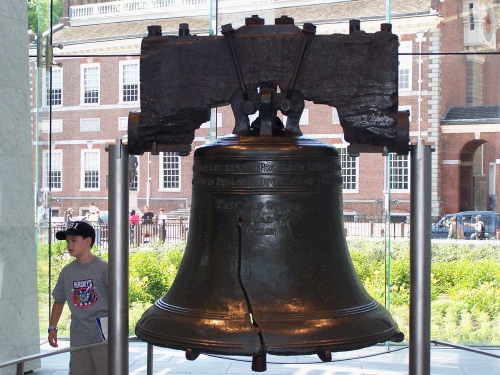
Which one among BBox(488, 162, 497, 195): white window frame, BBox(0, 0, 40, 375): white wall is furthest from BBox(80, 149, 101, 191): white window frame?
BBox(488, 162, 497, 195): white window frame

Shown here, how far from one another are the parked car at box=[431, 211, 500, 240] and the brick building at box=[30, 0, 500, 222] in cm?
11

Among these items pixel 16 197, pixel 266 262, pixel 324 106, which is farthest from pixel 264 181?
pixel 324 106

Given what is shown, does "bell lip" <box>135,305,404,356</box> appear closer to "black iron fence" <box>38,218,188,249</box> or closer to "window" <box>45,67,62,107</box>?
"black iron fence" <box>38,218,188,249</box>

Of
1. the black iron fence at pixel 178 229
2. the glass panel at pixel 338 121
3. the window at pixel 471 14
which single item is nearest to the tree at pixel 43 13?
the glass panel at pixel 338 121

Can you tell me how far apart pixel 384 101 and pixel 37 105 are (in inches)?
274

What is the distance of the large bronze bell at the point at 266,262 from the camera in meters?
2.86

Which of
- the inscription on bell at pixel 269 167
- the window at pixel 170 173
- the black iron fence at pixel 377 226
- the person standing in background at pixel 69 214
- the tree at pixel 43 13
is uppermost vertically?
the tree at pixel 43 13

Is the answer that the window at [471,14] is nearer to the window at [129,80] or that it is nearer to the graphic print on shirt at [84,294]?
the window at [129,80]

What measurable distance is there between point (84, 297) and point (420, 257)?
2636 mm

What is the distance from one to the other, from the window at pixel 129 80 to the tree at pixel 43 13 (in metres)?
1.05

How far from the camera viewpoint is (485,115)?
986cm

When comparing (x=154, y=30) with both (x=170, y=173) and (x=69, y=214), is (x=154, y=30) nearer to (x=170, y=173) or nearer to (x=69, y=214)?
(x=69, y=214)

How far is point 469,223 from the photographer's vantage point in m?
9.76

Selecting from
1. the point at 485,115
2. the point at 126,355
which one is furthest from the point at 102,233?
the point at 126,355
